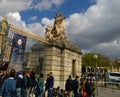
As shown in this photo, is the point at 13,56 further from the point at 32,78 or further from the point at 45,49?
the point at 45,49

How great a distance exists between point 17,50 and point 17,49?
2.5 inches

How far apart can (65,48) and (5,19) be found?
6965 millimetres

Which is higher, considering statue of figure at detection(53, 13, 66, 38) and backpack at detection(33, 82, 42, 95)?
statue of figure at detection(53, 13, 66, 38)

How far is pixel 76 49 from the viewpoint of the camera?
2192 centimetres

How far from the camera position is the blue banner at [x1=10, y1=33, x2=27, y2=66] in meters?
13.8

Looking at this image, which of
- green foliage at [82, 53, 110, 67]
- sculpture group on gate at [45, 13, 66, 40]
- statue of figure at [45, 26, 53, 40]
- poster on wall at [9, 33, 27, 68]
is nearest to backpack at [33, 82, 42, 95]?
poster on wall at [9, 33, 27, 68]

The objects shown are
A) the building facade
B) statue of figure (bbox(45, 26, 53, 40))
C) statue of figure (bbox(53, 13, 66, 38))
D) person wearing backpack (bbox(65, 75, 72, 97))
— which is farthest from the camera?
statue of figure (bbox(53, 13, 66, 38))

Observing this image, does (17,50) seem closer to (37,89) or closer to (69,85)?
(37,89)

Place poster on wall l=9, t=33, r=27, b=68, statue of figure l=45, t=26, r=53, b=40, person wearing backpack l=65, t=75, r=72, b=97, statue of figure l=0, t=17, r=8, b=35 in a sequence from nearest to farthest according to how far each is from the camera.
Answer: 1. statue of figure l=0, t=17, r=8, b=35
2. poster on wall l=9, t=33, r=27, b=68
3. person wearing backpack l=65, t=75, r=72, b=97
4. statue of figure l=45, t=26, r=53, b=40

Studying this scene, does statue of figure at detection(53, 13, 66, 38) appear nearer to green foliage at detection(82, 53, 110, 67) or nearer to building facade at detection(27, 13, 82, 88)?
building facade at detection(27, 13, 82, 88)

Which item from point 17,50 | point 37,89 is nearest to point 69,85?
point 37,89

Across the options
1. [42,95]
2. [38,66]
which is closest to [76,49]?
[38,66]

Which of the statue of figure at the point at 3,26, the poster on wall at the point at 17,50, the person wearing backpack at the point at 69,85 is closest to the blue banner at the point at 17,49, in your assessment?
the poster on wall at the point at 17,50

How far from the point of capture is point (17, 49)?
46.5 feet
